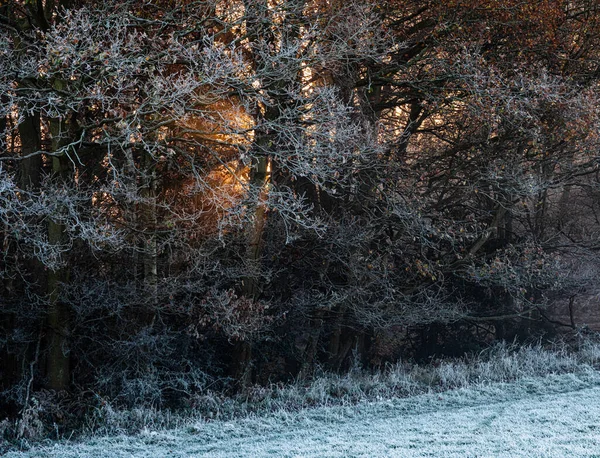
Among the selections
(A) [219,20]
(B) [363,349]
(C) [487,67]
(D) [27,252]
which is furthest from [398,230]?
(D) [27,252]

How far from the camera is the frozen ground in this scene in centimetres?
581

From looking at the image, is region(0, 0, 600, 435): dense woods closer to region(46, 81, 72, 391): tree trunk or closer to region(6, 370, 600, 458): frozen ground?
region(46, 81, 72, 391): tree trunk

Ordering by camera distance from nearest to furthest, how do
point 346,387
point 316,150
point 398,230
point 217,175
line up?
point 316,150
point 346,387
point 217,175
point 398,230

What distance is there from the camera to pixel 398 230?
39.1 feet

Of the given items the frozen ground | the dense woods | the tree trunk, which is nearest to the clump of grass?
the frozen ground

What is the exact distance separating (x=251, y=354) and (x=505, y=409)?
5.73 metres

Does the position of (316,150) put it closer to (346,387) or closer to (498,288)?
(346,387)

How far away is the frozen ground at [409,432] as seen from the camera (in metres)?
5.81

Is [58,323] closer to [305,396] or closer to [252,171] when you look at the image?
[252,171]

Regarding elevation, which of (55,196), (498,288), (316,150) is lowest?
(498,288)

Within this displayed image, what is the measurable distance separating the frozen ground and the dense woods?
2.32m

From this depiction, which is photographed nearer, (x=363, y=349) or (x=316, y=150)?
(x=316, y=150)

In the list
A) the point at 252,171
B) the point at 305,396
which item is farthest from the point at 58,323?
the point at 305,396

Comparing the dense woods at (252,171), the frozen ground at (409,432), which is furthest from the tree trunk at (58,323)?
the frozen ground at (409,432)
